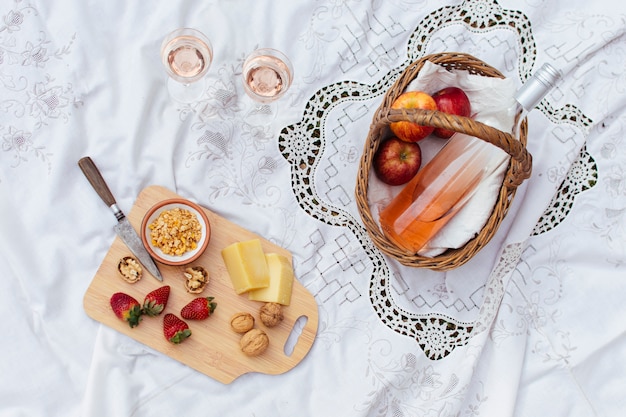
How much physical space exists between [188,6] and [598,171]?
0.97 metres

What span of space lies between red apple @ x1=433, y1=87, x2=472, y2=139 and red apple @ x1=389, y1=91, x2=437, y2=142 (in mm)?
24

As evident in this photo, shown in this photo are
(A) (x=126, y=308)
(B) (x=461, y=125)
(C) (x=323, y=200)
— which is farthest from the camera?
(C) (x=323, y=200)

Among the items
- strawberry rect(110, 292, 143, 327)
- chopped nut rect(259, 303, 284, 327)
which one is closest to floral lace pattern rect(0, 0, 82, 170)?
strawberry rect(110, 292, 143, 327)

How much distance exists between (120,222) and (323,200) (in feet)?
1.39

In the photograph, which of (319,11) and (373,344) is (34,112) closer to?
(319,11)

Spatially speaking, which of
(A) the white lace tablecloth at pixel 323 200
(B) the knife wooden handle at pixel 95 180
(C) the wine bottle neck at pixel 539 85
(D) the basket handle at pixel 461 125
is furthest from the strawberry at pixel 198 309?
(C) the wine bottle neck at pixel 539 85

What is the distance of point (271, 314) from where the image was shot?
1188 millimetres

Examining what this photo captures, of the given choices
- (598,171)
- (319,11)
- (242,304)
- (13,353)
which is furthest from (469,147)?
(13,353)

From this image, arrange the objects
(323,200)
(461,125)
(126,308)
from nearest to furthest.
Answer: (461,125) → (126,308) → (323,200)

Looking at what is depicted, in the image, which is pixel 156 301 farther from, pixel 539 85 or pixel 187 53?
pixel 539 85

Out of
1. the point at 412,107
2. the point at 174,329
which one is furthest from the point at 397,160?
the point at 174,329

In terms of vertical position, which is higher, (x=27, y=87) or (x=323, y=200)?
(x=27, y=87)

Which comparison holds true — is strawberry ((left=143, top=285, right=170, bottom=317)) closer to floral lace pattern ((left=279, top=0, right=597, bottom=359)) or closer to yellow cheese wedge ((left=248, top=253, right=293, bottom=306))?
yellow cheese wedge ((left=248, top=253, right=293, bottom=306))

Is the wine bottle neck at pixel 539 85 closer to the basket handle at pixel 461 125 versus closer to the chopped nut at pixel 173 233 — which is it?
the basket handle at pixel 461 125
